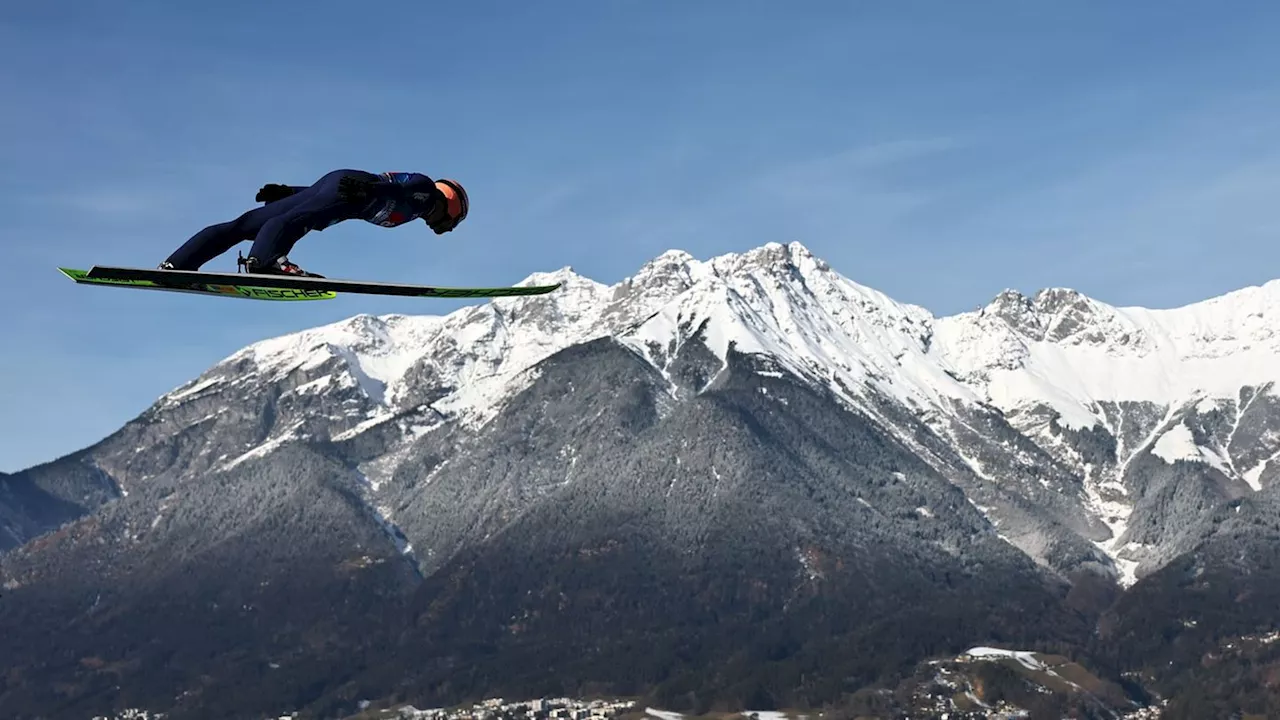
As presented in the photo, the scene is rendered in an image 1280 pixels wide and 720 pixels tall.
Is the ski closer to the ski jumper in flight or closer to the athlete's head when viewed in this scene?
the ski jumper in flight

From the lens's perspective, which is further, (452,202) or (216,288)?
(452,202)

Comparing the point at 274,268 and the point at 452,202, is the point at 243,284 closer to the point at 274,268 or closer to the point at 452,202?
the point at 274,268

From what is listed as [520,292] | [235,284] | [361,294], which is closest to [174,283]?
[235,284]

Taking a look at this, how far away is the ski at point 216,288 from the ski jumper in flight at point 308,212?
35 centimetres

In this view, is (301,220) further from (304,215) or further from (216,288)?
(216,288)

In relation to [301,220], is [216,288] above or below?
below

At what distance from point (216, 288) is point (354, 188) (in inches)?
125

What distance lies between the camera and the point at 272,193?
3597cm

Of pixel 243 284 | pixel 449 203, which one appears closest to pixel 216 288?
pixel 243 284

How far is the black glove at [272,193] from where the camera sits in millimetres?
35875

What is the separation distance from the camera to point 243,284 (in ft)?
115

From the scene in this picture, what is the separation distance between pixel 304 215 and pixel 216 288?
7.18 ft

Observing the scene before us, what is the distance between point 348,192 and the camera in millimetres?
34938

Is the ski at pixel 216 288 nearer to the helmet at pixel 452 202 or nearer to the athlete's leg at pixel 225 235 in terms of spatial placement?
the athlete's leg at pixel 225 235
